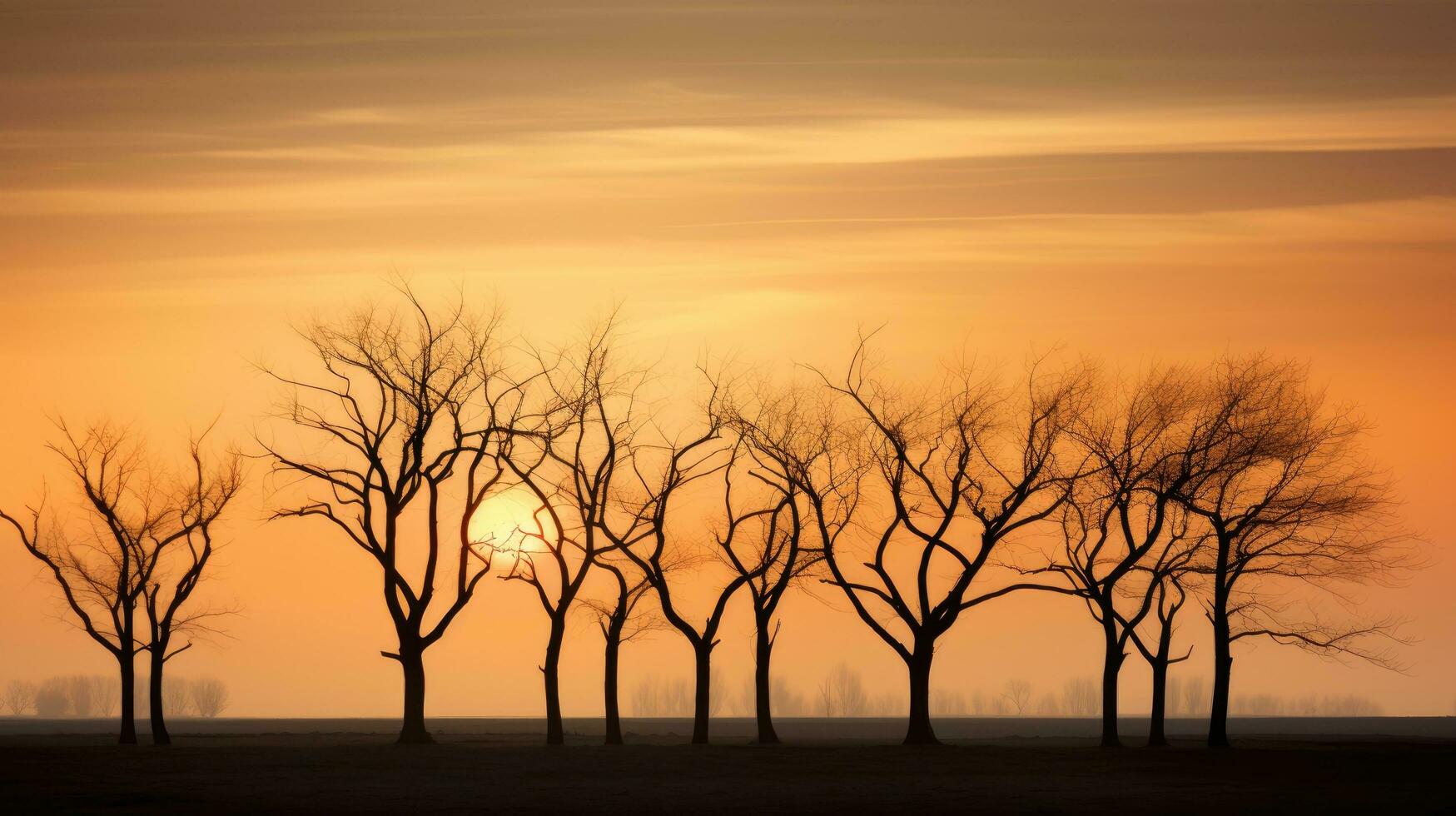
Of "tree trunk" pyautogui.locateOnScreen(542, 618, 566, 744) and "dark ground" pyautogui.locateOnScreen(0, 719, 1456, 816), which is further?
"tree trunk" pyautogui.locateOnScreen(542, 618, 566, 744)

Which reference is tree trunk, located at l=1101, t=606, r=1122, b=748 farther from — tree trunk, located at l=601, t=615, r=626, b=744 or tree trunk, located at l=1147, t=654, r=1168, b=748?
tree trunk, located at l=601, t=615, r=626, b=744

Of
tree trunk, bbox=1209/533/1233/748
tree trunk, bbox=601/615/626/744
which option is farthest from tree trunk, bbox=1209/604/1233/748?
tree trunk, bbox=601/615/626/744

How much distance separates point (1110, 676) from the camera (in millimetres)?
62125

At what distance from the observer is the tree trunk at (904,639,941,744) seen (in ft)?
201

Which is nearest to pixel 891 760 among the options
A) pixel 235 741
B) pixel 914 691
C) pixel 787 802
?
pixel 914 691

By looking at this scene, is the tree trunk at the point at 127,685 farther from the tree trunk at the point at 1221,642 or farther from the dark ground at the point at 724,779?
the tree trunk at the point at 1221,642

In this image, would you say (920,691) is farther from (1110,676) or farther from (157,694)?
(157,694)

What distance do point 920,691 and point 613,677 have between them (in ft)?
38.0

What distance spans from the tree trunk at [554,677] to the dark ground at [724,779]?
10.9 ft

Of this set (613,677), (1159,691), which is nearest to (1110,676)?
(1159,691)

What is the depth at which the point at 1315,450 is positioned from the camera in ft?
202

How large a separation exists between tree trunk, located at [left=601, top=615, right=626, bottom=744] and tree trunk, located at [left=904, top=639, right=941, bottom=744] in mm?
10938

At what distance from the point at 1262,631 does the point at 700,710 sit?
21.0 metres

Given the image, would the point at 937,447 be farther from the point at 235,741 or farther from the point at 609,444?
the point at 235,741
